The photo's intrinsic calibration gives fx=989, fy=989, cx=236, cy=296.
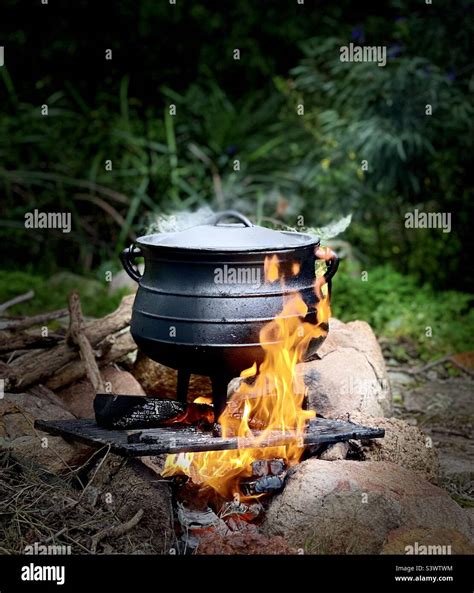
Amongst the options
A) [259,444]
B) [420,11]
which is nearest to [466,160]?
[420,11]

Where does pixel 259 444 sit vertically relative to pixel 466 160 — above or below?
below

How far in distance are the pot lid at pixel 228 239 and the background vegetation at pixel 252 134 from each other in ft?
10.2

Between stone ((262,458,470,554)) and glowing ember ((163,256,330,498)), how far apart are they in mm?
221

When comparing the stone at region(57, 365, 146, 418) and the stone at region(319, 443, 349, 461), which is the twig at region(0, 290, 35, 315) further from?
the stone at region(319, 443, 349, 461)

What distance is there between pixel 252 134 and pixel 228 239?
19.1 ft

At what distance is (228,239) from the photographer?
4.01 m

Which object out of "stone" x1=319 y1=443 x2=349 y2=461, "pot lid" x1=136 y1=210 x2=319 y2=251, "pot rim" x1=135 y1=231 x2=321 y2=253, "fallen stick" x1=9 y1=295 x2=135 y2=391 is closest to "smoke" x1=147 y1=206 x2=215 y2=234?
"fallen stick" x1=9 y1=295 x2=135 y2=391

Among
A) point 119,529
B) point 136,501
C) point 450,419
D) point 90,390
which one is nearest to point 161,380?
point 90,390

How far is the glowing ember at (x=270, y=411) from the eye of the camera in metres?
3.98

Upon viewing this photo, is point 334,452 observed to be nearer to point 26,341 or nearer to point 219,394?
point 219,394

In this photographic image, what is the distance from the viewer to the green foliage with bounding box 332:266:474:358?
23.2 ft
